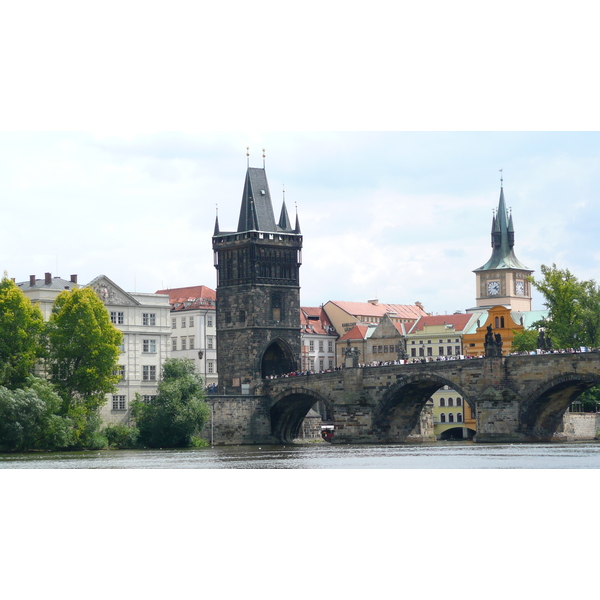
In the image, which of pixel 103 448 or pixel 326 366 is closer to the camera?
pixel 103 448

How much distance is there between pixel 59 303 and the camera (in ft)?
244

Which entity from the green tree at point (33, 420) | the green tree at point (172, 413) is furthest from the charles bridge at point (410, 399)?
the green tree at point (33, 420)

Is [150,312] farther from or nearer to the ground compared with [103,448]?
farther from the ground

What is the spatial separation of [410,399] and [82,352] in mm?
22012

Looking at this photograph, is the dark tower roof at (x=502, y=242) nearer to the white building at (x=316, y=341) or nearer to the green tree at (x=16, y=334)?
the white building at (x=316, y=341)

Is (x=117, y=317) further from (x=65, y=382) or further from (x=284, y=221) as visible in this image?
(x=284, y=221)

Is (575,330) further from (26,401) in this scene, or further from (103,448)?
(26,401)

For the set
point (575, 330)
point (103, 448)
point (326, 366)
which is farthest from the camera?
point (326, 366)

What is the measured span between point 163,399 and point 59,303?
27.5 feet

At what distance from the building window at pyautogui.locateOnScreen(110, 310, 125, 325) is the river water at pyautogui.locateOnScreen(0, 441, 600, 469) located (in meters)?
11.2

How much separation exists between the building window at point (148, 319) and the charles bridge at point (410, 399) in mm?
6359

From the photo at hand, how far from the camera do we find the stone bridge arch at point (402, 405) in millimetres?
81875

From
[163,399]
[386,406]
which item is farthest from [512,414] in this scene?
[163,399]

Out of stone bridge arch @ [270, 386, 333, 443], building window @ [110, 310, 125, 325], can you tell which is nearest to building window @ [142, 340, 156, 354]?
building window @ [110, 310, 125, 325]
